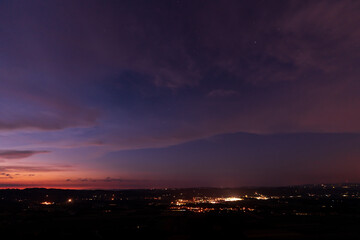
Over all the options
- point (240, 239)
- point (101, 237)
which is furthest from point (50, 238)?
point (240, 239)

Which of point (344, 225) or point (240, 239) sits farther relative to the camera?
point (344, 225)

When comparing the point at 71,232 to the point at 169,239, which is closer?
the point at 169,239

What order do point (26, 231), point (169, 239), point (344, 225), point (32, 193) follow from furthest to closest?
point (32, 193) < point (344, 225) < point (26, 231) < point (169, 239)

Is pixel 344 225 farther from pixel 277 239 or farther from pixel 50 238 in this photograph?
pixel 50 238

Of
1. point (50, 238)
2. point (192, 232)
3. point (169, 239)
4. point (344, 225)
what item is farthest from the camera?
point (344, 225)

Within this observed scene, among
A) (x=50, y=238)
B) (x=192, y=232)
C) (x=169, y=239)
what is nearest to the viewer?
(x=169, y=239)

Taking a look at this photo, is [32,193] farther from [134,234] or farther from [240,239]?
[240,239]

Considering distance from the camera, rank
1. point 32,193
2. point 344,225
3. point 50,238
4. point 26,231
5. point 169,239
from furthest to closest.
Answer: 1. point 32,193
2. point 344,225
3. point 26,231
4. point 50,238
5. point 169,239

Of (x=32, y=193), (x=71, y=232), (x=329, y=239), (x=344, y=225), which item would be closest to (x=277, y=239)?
(x=329, y=239)
